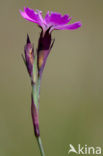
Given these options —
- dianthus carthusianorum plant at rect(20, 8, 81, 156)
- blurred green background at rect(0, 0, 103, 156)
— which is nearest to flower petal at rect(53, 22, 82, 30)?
dianthus carthusianorum plant at rect(20, 8, 81, 156)

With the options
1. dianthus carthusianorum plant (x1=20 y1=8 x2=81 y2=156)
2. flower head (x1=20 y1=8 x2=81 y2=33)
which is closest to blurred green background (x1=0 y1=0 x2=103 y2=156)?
dianthus carthusianorum plant (x1=20 y1=8 x2=81 y2=156)

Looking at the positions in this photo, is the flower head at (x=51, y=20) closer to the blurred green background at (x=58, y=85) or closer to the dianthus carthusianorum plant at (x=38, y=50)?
the dianthus carthusianorum plant at (x=38, y=50)

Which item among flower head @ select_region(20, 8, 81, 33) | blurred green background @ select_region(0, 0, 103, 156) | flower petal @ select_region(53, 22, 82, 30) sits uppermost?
flower head @ select_region(20, 8, 81, 33)

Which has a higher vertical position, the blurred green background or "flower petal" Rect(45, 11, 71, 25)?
"flower petal" Rect(45, 11, 71, 25)

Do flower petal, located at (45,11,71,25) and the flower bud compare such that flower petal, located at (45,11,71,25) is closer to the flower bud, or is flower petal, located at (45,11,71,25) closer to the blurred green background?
the flower bud

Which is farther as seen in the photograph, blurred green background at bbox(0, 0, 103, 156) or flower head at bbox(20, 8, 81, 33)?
blurred green background at bbox(0, 0, 103, 156)

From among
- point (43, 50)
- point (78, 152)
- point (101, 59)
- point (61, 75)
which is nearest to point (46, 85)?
point (61, 75)

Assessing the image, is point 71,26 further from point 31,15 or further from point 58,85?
point 58,85

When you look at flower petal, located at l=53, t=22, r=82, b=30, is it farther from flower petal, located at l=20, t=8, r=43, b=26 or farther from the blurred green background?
the blurred green background

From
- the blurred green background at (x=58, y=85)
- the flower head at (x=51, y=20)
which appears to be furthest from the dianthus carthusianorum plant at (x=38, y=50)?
the blurred green background at (x=58, y=85)
